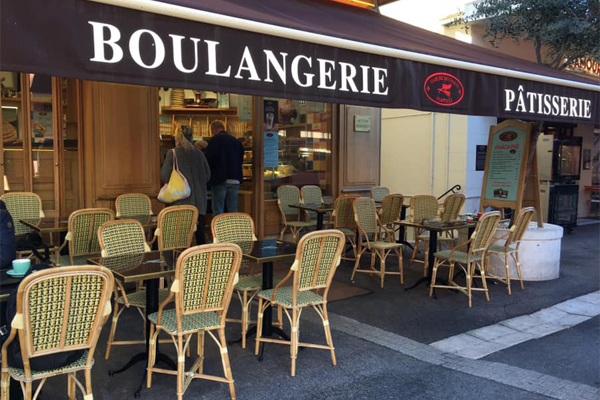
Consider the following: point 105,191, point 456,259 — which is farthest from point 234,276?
point 105,191

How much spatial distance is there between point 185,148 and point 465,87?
147 inches

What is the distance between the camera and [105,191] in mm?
7023

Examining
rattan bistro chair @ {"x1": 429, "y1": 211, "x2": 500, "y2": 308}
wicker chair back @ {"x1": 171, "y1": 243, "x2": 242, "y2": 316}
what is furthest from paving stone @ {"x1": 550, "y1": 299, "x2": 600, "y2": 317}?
wicker chair back @ {"x1": 171, "y1": 243, "x2": 242, "y2": 316}

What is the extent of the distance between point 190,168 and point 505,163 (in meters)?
4.23

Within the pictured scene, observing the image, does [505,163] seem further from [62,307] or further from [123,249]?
[62,307]

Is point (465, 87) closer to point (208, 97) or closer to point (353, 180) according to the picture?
point (353, 180)

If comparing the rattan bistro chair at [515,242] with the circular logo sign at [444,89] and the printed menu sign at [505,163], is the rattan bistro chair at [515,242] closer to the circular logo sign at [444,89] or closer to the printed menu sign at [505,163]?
the printed menu sign at [505,163]

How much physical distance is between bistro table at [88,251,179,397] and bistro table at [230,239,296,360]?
61cm

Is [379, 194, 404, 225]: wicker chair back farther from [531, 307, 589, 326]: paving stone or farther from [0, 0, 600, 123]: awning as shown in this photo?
[0, 0, 600, 123]: awning

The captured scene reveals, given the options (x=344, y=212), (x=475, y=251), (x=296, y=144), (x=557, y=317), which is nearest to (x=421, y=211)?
(x=344, y=212)

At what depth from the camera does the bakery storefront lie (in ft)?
8.26

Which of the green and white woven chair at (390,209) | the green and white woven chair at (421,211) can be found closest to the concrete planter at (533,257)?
the green and white woven chair at (421,211)

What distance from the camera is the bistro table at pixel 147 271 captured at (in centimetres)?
336

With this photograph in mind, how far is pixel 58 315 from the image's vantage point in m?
2.60
